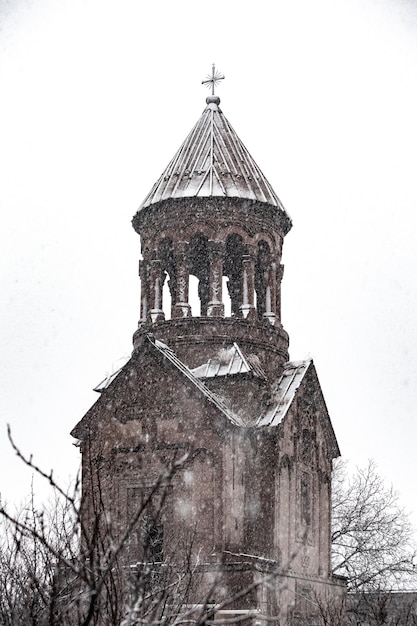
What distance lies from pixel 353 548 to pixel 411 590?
472 cm

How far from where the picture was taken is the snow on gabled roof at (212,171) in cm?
2214

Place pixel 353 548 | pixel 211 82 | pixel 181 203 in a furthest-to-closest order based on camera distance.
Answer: pixel 353 548, pixel 211 82, pixel 181 203

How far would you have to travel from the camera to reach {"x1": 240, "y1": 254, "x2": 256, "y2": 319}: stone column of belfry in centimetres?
2159

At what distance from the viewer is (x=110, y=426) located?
808 inches

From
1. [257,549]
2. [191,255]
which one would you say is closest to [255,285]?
[191,255]

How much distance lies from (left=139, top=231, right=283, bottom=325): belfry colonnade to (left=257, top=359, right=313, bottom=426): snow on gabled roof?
108cm

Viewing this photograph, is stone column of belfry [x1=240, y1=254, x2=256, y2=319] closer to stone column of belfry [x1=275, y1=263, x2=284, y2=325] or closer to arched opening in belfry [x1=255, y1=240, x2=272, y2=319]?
arched opening in belfry [x1=255, y1=240, x2=272, y2=319]

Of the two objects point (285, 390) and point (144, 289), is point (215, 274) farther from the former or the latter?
point (285, 390)

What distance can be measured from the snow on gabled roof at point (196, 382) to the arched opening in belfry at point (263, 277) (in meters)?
2.56

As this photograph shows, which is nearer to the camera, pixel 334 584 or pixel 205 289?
pixel 334 584

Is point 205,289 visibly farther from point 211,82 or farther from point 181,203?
point 211,82

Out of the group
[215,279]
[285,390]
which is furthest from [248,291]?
[285,390]

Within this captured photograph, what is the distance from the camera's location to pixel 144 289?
73.7ft

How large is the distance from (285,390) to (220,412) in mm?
2013
